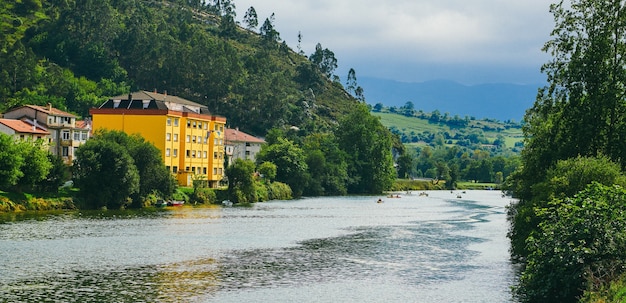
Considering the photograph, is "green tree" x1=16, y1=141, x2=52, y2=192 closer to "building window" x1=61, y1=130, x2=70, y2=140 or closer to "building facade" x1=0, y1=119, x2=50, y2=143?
"building facade" x1=0, y1=119, x2=50, y2=143

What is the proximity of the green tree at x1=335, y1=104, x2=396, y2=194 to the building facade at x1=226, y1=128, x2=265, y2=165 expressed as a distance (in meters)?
20.3

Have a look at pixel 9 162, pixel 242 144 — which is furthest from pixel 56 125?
pixel 242 144

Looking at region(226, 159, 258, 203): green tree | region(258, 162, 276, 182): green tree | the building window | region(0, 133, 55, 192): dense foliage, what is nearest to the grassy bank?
region(0, 133, 55, 192): dense foliage

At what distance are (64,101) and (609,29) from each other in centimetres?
13215

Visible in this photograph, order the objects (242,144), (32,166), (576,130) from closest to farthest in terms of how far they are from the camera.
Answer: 1. (576,130)
2. (32,166)
3. (242,144)

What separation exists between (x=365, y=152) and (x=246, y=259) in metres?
133

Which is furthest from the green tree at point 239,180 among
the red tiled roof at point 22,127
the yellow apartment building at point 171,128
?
the red tiled roof at point 22,127

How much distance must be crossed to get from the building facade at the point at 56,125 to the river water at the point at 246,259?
3204cm

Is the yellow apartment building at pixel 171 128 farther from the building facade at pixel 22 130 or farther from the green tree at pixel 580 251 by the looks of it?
the green tree at pixel 580 251

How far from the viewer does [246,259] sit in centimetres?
5822

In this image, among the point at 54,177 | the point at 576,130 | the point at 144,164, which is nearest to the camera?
the point at 576,130

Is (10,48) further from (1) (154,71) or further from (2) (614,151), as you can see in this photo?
(2) (614,151)

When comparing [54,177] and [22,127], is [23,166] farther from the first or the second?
[22,127]

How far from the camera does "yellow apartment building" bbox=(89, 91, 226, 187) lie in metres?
134
